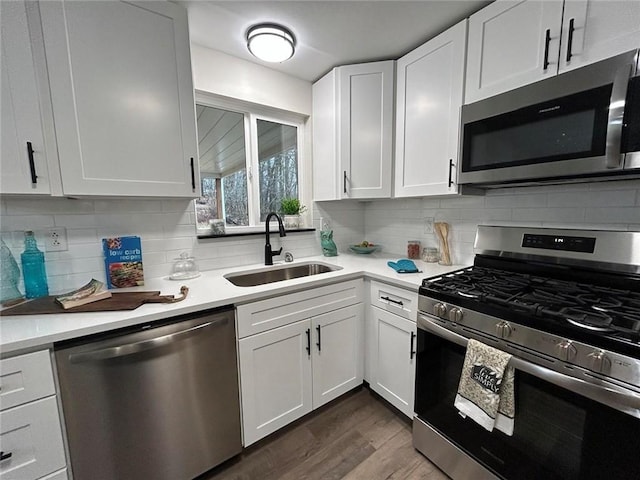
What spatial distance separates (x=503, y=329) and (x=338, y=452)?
1.11 meters

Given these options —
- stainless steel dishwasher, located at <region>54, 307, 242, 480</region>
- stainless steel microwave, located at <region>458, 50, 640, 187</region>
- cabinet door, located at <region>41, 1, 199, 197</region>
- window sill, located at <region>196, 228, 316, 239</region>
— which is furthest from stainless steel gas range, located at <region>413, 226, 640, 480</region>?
cabinet door, located at <region>41, 1, 199, 197</region>

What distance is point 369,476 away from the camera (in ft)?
4.40

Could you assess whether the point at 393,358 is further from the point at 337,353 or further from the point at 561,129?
the point at 561,129

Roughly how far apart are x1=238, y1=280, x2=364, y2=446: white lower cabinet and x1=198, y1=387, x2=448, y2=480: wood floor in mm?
114

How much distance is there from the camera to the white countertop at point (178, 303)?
91 centimetres

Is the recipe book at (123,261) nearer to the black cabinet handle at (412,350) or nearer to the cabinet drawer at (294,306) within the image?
the cabinet drawer at (294,306)

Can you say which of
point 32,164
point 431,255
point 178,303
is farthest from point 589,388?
point 32,164

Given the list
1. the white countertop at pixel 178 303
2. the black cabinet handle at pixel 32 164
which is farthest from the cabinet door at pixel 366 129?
the black cabinet handle at pixel 32 164

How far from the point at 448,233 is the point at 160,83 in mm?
1933

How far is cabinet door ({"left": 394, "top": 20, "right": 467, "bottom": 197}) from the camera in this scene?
1512mm

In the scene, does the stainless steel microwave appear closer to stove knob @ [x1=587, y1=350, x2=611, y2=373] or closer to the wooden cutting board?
stove knob @ [x1=587, y1=350, x2=611, y2=373]

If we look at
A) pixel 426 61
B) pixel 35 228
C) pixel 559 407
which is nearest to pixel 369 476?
pixel 559 407

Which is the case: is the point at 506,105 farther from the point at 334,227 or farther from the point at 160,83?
the point at 160,83

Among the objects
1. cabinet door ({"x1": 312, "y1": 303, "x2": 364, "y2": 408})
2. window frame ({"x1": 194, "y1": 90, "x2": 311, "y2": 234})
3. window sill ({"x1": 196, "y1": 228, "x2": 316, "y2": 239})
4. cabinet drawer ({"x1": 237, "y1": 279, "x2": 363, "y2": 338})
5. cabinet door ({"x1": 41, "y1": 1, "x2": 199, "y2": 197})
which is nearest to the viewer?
cabinet door ({"x1": 41, "y1": 1, "x2": 199, "y2": 197})
